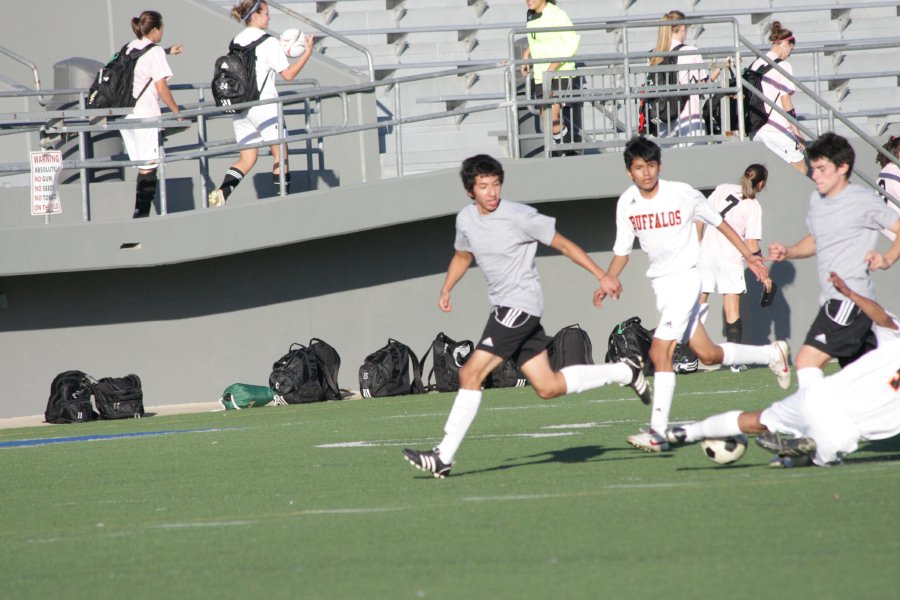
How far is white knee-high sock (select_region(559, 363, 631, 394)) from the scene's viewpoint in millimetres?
8750

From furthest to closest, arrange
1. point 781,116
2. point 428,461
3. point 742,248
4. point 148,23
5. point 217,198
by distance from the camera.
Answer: point 781,116
point 217,198
point 148,23
point 742,248
point 428,461

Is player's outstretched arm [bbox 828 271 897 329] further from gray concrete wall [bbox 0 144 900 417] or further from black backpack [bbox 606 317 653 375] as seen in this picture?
gray concrete wall [bbox 0 144 900 417]

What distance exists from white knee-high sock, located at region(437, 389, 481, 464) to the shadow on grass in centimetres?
32

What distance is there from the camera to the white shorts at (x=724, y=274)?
15227 millimetres

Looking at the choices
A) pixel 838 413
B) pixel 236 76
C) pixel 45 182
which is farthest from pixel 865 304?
pixel 45 182

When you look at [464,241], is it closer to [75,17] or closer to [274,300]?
[274,300]

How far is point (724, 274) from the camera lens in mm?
15258

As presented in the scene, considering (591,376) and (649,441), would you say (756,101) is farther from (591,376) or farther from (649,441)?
(649,441)

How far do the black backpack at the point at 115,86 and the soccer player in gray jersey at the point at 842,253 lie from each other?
9793mm

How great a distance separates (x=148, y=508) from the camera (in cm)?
796

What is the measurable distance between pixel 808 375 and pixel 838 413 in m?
0.49

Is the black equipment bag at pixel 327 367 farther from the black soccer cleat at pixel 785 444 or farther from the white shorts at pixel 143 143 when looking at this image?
the black soccer cleat at pixel 785 444

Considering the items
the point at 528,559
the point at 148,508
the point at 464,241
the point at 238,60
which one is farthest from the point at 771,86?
the point at 528,559

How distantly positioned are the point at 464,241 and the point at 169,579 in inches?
137
